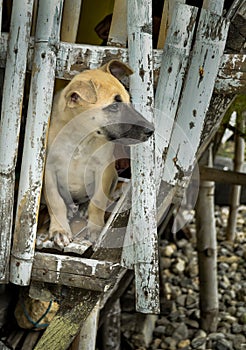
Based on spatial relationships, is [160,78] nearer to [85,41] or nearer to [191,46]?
[191,46]

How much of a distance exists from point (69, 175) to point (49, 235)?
0.24m

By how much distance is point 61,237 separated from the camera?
2520mm

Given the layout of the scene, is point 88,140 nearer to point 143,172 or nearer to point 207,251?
point 143,172

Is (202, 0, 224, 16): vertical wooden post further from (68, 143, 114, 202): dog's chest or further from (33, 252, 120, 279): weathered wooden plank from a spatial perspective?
(33, 252, 120, 279): weathered wooden plank

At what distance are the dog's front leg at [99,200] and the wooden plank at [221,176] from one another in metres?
1.61

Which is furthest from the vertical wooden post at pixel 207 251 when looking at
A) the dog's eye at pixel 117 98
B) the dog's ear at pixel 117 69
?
the dog's eye at pixel 117 98

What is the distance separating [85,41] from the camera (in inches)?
119

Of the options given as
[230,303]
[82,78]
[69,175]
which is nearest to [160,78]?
[82,78]

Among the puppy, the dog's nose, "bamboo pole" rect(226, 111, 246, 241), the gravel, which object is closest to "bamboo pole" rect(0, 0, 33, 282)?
the puppy

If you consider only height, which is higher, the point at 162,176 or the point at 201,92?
the point at 201,92

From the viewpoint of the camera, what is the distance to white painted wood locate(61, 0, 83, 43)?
266 centimetres

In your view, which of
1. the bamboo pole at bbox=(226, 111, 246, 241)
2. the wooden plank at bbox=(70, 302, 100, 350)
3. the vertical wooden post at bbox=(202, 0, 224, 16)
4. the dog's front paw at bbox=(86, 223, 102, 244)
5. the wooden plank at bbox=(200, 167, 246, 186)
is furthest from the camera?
the bamboo pole at bbox=(226, 111, 246, 241)

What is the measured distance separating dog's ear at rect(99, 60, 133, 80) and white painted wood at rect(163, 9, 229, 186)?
24 cm

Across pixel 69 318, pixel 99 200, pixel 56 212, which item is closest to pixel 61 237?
pixel 56 212
